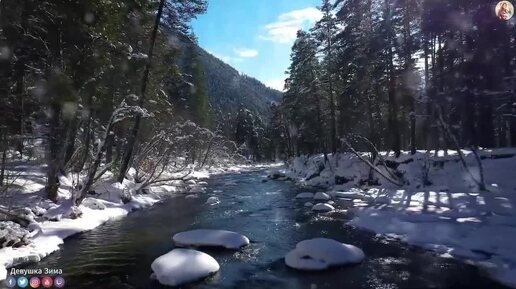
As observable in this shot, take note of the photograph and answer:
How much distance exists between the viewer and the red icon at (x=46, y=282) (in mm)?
8734

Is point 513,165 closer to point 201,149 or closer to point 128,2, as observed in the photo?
point 128,2

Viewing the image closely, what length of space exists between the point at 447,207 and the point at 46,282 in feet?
46.7

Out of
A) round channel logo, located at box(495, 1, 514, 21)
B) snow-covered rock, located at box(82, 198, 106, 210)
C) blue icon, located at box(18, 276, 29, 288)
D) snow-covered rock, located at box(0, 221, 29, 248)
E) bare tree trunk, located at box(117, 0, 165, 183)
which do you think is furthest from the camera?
bare tree trunk, located at box(117, 0, 165, 183)

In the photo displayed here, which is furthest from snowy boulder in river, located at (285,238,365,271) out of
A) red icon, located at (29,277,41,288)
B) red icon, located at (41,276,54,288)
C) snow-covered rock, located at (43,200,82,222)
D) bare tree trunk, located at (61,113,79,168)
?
bare tree trunk, located at (61,113,79,168)

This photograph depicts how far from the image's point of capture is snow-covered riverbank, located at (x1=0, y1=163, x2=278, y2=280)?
1048 cm

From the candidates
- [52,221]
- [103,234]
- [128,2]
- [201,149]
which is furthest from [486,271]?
[201,149]

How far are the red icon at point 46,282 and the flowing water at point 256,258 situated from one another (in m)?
0.34

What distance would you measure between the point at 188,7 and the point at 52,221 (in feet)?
43.1

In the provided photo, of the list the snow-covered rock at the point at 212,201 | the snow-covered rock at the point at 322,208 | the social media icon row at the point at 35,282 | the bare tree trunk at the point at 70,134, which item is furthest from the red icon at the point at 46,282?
the snow-covered rock at the point at 212,201

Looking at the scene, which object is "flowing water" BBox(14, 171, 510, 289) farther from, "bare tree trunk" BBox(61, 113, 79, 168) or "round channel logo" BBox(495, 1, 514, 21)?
"round channel logo" BBox(495, 1, 514, 21)

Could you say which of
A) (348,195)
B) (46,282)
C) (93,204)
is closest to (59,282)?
(46,282)

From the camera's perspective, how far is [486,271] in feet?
30.8

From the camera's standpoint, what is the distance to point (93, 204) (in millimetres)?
17266

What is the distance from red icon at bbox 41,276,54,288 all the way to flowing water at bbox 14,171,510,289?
337 mm
